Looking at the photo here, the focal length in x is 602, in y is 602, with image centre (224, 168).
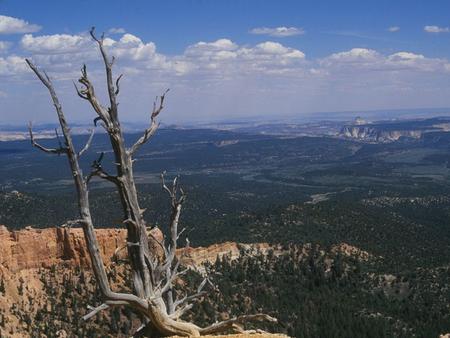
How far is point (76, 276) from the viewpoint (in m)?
56.6

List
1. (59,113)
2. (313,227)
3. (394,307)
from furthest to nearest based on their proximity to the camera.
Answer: (313,227), (394,307), (59,113)

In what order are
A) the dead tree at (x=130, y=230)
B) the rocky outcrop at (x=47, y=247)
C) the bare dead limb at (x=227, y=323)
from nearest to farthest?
the dead tree at (x=130, y=230), the bare dead limb at (x=227, y=323), the rocky outcrop at (x=47, y=247)

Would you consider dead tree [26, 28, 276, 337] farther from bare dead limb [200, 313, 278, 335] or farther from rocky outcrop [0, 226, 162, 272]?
rocky outcrop [0, 226, 162, 272]

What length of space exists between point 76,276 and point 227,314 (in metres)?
15.2

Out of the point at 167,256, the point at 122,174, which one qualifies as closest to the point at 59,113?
the point at 122,174

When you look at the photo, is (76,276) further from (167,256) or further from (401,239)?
(401,239)

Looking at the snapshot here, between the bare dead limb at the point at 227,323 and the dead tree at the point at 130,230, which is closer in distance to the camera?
the dead tree at the point at 130,230

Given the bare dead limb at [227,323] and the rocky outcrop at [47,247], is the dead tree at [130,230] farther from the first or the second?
the rocky outcrop at [47,247]

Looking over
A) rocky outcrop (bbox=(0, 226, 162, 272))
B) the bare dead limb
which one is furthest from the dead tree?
rocky outcrop (bbox=(0, 226, 162, 272))

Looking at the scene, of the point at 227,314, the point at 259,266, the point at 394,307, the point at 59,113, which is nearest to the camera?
the point at 59,113

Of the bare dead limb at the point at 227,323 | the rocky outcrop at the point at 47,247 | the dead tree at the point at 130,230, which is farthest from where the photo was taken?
the rocky outcrop at the point at 47,247

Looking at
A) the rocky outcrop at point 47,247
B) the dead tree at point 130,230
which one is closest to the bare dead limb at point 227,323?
the dead tree at point 130,230

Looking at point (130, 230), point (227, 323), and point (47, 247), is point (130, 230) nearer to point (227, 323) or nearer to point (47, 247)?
point (227, 323)

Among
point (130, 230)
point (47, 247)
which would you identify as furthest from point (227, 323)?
point (47, 247)
